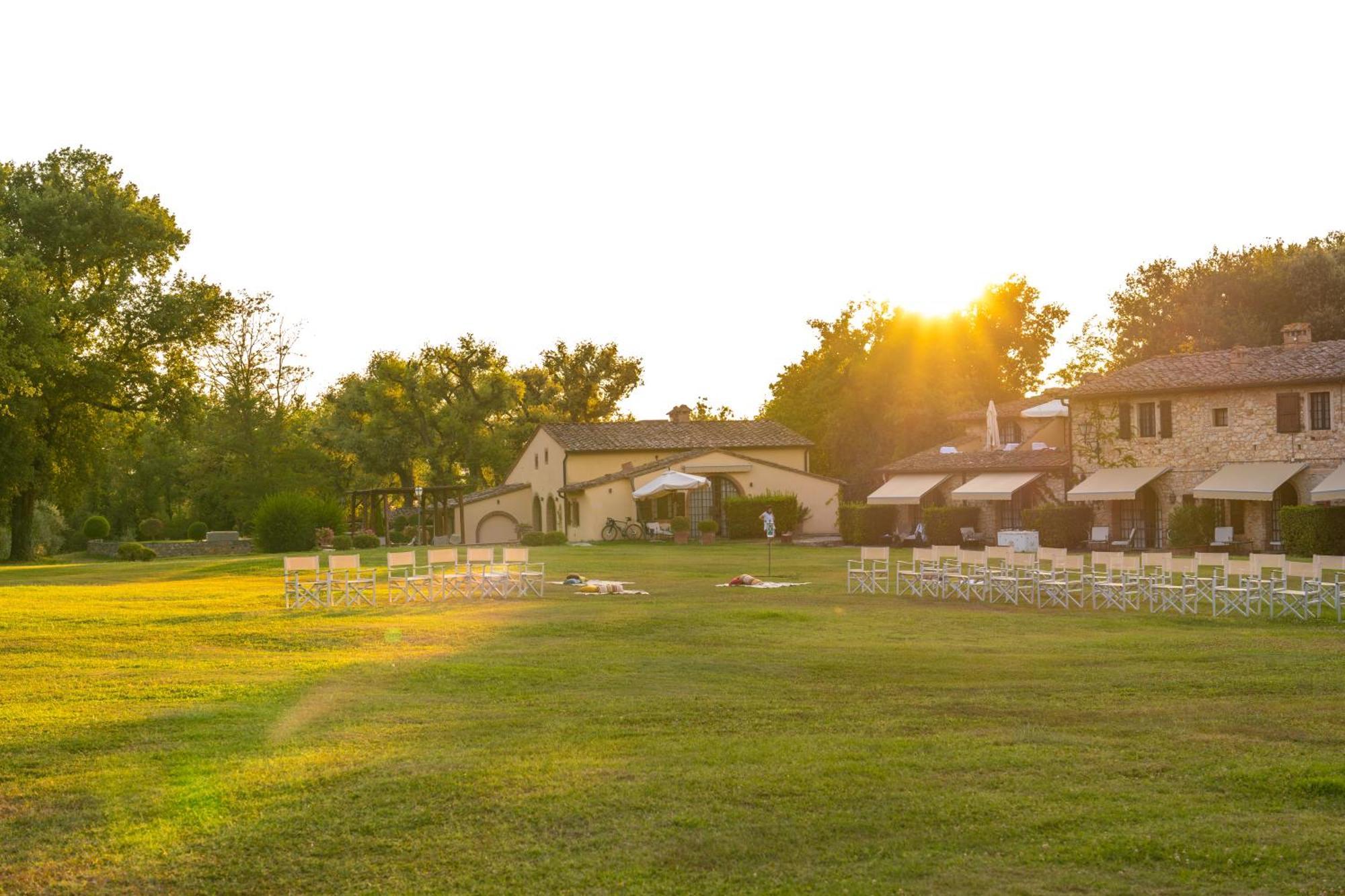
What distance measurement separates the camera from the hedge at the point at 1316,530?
3119cm

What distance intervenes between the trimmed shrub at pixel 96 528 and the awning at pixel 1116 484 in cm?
3942

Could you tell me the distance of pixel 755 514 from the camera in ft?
148

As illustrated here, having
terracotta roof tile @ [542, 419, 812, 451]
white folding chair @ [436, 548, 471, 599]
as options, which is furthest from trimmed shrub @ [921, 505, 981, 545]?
white folding chair @ [436, 548, 471, 599]

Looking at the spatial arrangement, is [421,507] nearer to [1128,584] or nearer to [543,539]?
[543,539]

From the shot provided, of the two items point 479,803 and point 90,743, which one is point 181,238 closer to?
point 90,743

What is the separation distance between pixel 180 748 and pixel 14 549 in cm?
3578

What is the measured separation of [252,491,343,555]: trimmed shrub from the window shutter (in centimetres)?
2817

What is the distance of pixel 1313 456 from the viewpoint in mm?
34219

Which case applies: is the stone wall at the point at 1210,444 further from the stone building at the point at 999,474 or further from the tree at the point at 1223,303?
the tree at the point at 1223,303

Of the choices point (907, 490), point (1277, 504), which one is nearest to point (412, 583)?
point (907, 490)

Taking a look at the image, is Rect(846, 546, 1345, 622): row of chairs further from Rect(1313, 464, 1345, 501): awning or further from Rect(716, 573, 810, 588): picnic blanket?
Rect(1313, 464, 1345, 501): awning

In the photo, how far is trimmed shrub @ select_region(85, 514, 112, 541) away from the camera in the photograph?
55.7m

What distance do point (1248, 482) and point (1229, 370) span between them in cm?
391

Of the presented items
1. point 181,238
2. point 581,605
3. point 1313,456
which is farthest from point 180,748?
point 181,238
